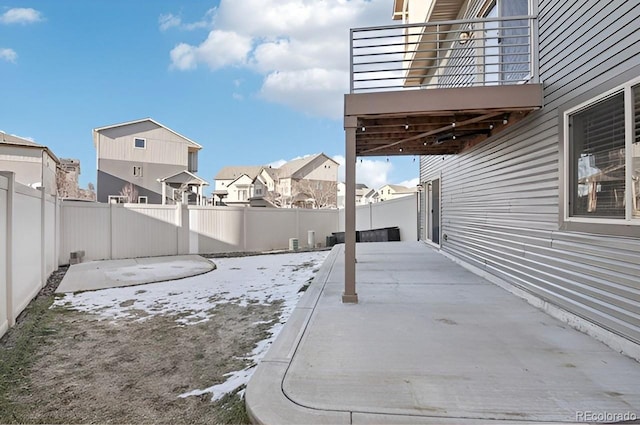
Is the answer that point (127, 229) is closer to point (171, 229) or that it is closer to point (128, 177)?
point (171, 229)

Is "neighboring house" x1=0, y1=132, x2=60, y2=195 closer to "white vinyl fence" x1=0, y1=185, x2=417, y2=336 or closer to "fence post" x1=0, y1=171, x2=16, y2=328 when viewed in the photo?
"white vinyl fence" x1=0, y1=185, x2=417, y2=336

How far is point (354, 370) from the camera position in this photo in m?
2.84

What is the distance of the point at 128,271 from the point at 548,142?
929 centimetres

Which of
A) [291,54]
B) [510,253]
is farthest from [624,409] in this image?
[291,54]

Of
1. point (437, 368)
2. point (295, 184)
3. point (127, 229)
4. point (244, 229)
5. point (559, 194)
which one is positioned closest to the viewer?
point (437, 368)

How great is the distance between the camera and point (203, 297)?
6.13 m

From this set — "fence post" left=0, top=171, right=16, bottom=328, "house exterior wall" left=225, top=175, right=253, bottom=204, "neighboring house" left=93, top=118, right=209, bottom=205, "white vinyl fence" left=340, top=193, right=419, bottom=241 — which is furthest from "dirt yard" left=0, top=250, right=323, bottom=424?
"house exterior wall" left=225, top=175, right=253, bottom=204

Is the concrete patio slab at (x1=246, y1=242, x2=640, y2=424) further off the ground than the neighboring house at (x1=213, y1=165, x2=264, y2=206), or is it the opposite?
the neighboring house at (x1=213, y1=165, x2=264, y2=206)

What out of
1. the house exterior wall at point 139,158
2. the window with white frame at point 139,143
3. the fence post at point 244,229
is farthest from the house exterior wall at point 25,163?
the fence post at point 244,229

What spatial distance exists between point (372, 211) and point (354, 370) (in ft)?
47.6

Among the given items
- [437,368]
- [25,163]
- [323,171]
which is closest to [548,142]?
[437,368]

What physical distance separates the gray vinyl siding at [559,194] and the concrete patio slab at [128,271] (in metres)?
6.87

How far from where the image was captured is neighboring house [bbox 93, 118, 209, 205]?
2339cm

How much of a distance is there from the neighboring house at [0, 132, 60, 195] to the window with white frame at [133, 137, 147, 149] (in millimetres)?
6124
